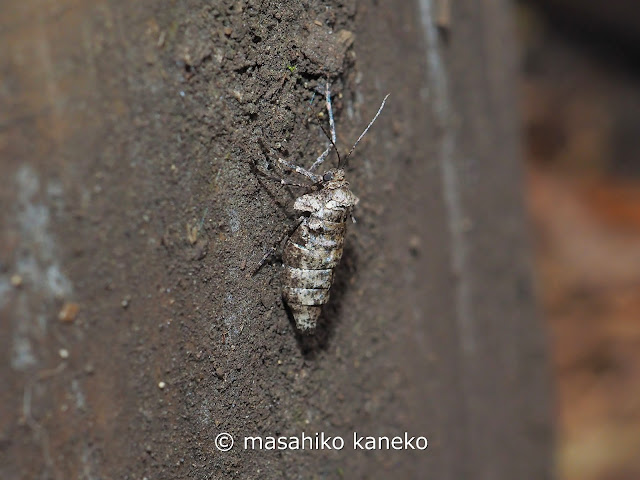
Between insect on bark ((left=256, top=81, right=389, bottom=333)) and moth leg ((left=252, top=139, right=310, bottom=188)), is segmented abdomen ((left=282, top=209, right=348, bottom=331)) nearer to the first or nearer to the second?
insect on bark ((left=256, top=81, right=389, bottom=333))

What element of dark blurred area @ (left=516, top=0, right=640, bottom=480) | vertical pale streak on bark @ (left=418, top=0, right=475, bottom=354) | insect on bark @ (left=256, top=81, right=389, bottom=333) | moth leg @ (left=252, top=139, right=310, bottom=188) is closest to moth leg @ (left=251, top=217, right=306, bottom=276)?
insect on bark @ (left=256, top=81, right=389, bottom=333)

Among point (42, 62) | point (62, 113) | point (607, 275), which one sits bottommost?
point (607, 275)

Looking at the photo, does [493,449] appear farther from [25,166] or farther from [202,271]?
[25,166]

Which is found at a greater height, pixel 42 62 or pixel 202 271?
pixel 42 62

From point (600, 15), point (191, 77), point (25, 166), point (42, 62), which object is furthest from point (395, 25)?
point (600, 15)

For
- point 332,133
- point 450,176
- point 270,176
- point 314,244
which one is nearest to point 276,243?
point 314,244

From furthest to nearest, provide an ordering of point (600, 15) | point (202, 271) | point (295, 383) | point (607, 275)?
point (600, 15) < point (607, 275) < point (295, 383) < point (202, 271)

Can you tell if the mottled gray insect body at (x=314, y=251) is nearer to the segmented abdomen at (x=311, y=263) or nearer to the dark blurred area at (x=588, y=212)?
the segmented abdomen at (x=311, y=263)
